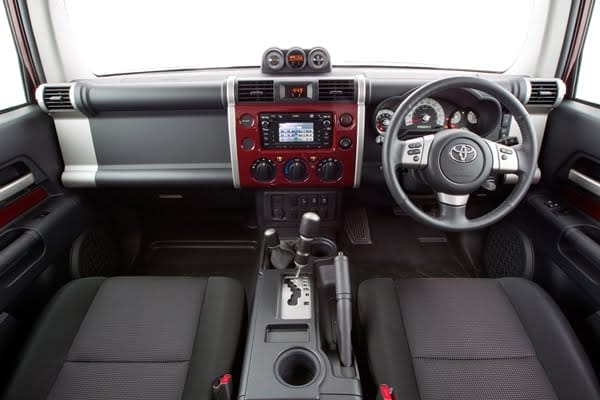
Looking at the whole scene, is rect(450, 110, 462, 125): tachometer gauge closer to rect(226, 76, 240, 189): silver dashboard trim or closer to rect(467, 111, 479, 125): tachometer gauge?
rect(467, 111, 479, 125): tachometer gauge

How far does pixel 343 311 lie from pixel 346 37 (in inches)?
61.6

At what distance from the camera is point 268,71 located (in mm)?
1646

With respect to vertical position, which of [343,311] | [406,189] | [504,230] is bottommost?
[504,230]

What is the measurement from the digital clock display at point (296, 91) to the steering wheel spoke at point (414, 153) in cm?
47

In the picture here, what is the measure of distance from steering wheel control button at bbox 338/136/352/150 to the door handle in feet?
4.50

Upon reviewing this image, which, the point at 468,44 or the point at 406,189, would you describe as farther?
the point at 468,44

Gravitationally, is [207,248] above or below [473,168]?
below

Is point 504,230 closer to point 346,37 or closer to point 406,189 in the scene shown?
point 406,189

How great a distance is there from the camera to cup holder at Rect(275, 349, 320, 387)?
1.12 meters

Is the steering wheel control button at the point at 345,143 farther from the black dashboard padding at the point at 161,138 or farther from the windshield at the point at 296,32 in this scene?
the windshield at the point at 296,32

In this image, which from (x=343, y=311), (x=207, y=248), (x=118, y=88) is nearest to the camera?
(x=343, y=311)

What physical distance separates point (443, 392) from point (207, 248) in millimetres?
1684

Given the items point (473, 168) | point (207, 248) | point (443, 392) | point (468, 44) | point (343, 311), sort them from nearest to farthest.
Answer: point (443, 392)
point (343, 311)
point (473, 168)
point (468, 44)
point (207, 248)

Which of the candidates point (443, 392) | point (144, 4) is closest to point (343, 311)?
point (443, 392)
